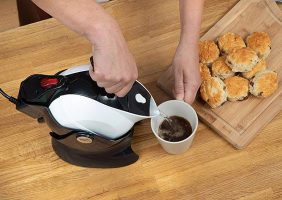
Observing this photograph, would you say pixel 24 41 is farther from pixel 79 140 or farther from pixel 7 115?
pixel 79 140

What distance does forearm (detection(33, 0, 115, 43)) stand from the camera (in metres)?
0.71

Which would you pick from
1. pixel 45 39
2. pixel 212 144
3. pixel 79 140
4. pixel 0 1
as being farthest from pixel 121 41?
pixel 0 1

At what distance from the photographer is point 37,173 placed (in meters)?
0.99

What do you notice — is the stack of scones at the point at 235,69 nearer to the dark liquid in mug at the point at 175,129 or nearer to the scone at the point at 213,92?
the scone at the point at 213,92

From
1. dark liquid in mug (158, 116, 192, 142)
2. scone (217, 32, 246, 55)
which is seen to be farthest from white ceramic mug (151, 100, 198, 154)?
scone (217, 32, 246, 55)

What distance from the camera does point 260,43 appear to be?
1.06 metres

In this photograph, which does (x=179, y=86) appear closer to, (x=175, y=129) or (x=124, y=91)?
(x=175, y=129)

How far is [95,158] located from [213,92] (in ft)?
1.12

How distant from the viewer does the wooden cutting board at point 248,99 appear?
99 centimetres

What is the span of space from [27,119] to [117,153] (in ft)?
0.94

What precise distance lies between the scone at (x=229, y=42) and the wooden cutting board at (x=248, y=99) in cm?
5

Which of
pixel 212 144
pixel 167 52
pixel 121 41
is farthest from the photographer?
pixel 167 52

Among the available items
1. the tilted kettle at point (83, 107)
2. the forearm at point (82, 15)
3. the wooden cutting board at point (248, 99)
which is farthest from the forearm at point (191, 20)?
the forearm at point (82, 15)

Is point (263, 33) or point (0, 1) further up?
point (263, 33)
